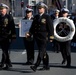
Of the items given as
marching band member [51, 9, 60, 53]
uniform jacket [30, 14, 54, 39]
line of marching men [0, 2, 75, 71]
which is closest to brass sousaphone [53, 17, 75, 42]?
line of marching men [0, 2, 75, 71]

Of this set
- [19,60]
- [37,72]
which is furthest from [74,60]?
[37,72]

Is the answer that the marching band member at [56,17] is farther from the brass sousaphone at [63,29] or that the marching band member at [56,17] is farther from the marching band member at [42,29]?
the marching band member at [42,29]

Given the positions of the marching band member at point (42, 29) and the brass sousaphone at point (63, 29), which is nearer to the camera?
the marching band member at point (42, 29)

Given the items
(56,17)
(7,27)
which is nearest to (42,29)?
(7,27)

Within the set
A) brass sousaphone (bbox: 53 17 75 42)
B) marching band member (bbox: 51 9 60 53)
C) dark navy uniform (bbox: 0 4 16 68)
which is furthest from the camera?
marching band member (bbox: 51 9 60 53)

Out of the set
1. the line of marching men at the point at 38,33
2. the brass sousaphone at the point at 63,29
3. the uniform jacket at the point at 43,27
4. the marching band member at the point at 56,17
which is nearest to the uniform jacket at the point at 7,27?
the line of marching men at the point at 38,33

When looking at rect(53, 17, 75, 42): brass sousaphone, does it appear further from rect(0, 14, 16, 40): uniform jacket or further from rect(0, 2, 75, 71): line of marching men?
rect(0, 14, 16, 40): uniform jacket

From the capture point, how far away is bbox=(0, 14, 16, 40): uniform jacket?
10133mm

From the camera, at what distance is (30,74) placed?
9641 mm

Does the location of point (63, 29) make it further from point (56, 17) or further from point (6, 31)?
point (56, 17)

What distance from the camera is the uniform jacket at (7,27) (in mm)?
10133

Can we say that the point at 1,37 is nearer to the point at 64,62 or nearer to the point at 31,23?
the point at 31,23

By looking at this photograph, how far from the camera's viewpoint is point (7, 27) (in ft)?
33.4

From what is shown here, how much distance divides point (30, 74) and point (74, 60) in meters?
3.07
